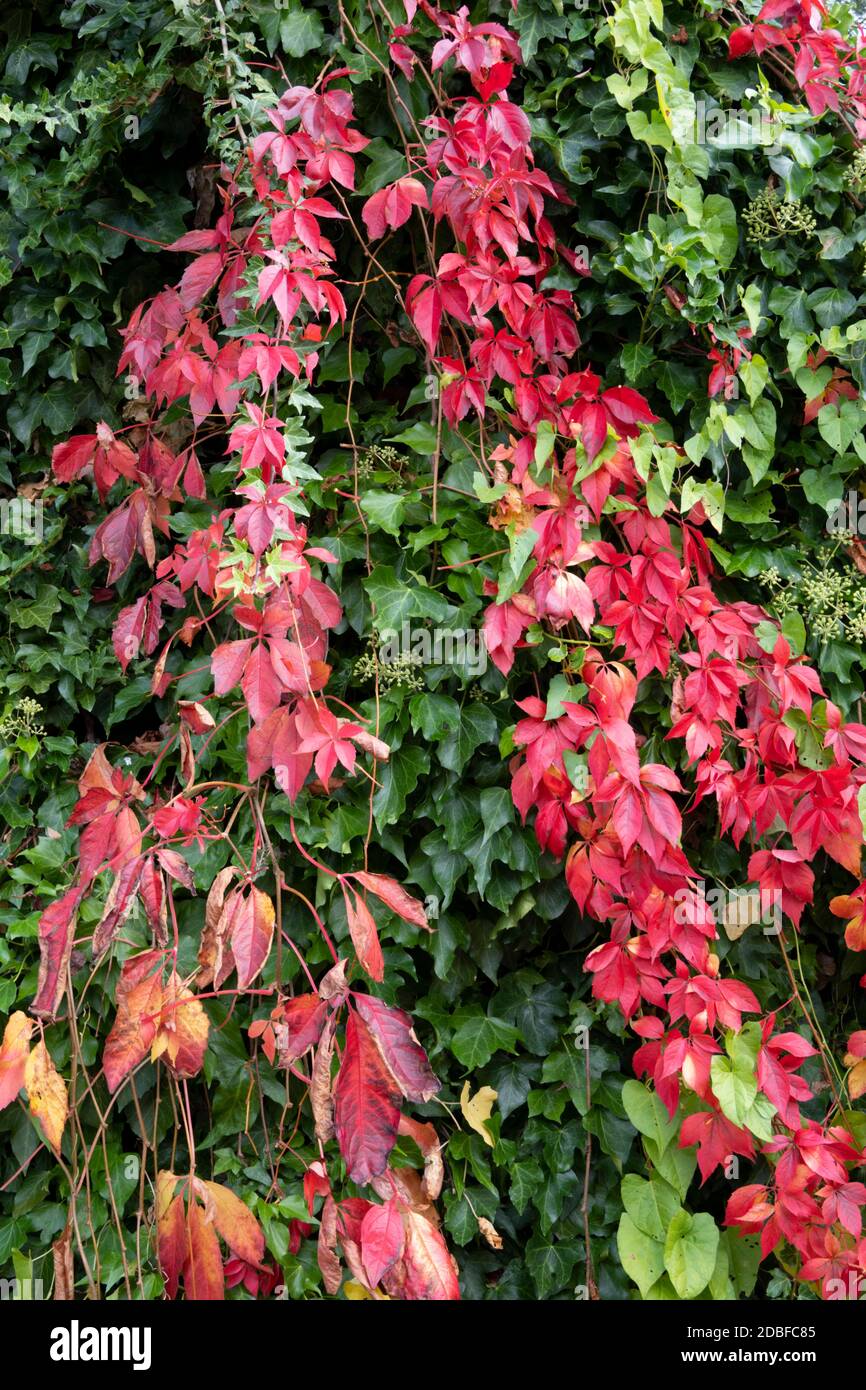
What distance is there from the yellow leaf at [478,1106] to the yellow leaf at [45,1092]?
680 mm

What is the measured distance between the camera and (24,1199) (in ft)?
6.79

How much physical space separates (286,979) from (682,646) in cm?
91

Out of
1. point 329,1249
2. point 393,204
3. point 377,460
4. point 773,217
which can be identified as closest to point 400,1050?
point 329,1249

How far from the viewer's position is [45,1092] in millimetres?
1593

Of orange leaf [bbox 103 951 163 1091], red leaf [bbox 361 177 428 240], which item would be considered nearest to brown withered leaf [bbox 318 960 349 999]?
orange leaf [bbox 103 951 163 1091]

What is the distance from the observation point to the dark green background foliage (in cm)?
197

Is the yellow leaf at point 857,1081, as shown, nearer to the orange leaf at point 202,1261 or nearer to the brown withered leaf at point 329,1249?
the brown withered leaf at point 329,1249

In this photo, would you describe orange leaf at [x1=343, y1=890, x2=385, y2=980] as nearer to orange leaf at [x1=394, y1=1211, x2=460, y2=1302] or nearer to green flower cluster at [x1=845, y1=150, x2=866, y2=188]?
orange leaf at [x1=394, y1=1211, x2=460, y2=1302]

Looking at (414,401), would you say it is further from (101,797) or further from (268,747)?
(101,797)

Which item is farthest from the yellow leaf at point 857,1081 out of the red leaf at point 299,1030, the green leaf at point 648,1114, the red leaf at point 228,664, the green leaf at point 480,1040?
the red leaf at point 228,664

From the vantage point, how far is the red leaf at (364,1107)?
1436 millimetres

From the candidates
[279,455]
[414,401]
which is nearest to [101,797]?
[279,455]
